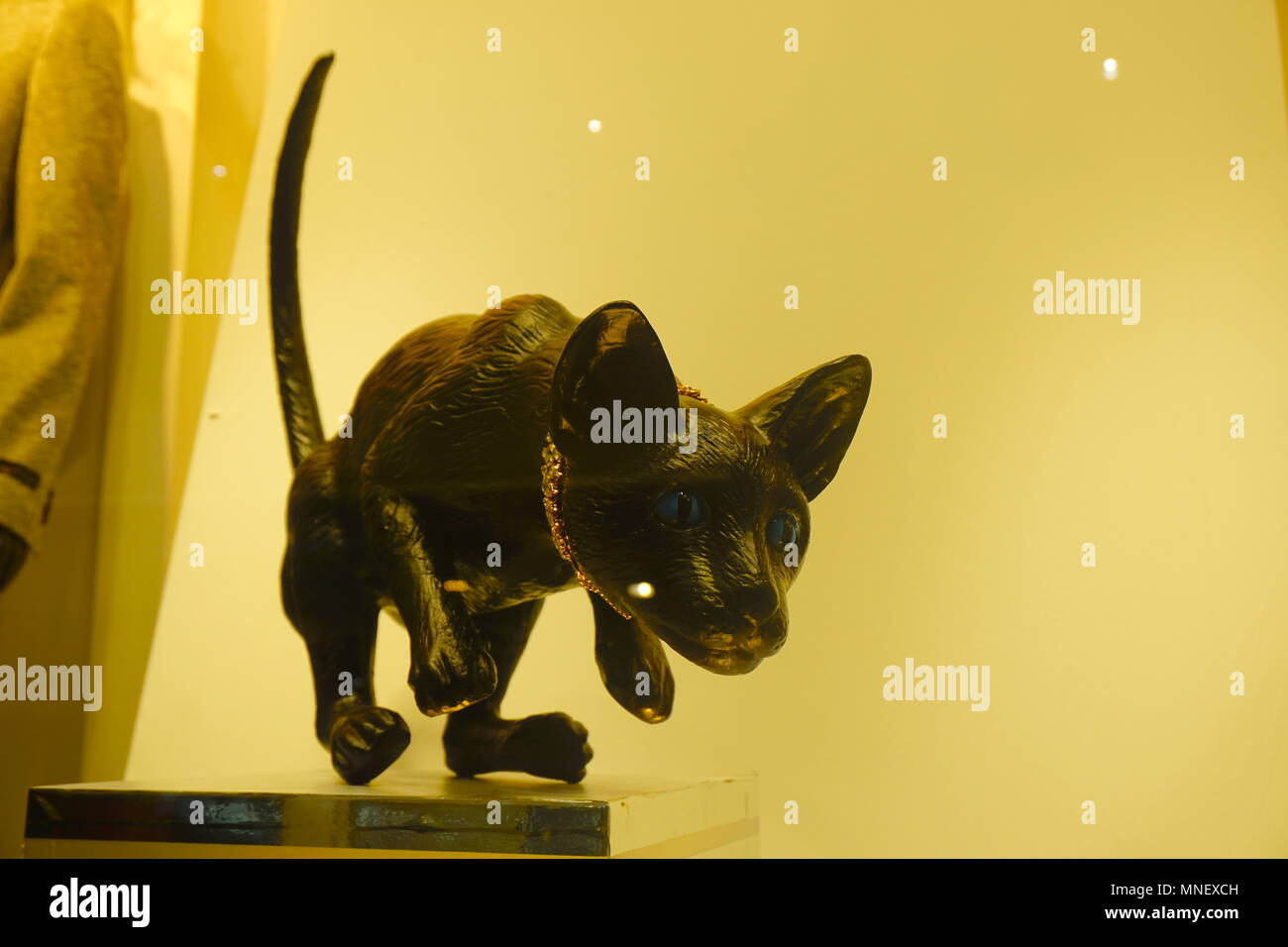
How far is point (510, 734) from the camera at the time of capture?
2.77 ft

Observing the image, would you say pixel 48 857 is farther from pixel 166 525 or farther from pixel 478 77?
pixel 478 77

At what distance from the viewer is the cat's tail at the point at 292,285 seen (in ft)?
3.13

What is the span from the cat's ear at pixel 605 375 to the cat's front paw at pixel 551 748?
24 centimetres

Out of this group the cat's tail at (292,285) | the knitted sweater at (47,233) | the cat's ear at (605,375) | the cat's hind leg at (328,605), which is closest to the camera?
the cat's ear at (605,375)

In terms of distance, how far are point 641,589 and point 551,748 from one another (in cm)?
20

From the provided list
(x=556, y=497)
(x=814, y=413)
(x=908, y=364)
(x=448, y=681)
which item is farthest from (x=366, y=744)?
(x=908, y=364)

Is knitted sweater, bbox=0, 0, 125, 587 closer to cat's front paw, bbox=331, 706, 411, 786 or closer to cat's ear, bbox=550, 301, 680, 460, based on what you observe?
cat's front paw, bbox=331, 706, 411, 786

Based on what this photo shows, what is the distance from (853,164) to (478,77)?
403mm

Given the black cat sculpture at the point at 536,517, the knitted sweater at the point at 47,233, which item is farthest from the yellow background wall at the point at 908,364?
the black cat sculpture at the point at 536,517

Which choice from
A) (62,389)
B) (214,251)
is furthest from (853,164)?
(62,389)

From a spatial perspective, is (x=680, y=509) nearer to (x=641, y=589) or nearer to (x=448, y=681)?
(x=641, y=589)

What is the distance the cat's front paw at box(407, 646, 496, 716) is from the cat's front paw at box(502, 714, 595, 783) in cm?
12

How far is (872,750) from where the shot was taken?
108 centimetres

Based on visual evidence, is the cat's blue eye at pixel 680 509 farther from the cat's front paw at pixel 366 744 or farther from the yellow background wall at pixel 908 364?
the yellow background wall at pixel 908 364
